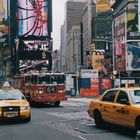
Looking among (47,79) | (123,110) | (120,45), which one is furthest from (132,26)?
(123,110)

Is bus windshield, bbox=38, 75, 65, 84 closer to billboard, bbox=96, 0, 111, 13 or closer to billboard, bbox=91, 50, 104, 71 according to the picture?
billboard, bbox=91, 50, 104, 71

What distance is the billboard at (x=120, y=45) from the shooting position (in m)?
102

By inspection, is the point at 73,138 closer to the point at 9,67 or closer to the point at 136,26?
the point at 136,26

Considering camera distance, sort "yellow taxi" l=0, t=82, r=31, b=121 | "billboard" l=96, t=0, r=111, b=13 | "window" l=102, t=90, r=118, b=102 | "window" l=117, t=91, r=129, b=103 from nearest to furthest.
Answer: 1. "window" l=117, t=91, r=129, b=103
2. "window" l=102, t=90, r=118, b=102
3. "yellow taxi" l=0, t=82, r=31, b=121
4. "billboard" l=96, t=0, r=111, b=13

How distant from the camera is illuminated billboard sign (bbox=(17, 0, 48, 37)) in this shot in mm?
150000

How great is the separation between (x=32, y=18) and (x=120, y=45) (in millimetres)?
59549

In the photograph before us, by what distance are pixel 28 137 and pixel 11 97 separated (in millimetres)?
6082

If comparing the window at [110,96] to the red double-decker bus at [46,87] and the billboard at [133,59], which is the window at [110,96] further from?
the billboard at [133,59]

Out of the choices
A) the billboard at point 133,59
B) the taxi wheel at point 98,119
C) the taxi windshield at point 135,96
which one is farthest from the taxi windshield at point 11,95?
the billboard at point 133,59

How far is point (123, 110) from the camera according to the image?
542 inches


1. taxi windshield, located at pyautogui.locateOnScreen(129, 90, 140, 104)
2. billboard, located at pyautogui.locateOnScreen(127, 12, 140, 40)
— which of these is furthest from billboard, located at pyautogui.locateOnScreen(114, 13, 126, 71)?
taxi windshield, located at pyautogui.locateOnScreen(129, 90, 140, 104)

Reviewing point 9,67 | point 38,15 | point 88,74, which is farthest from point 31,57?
point 88,74

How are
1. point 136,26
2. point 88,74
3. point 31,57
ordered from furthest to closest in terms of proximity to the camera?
1. point 31,57
2. point 136,26
3. point 88,74

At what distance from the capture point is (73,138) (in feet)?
44.0
